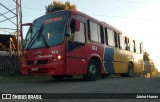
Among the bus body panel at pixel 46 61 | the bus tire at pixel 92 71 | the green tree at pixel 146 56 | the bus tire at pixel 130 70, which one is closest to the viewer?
the bus body panel at pixel 46 61

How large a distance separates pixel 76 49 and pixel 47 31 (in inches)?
55.8

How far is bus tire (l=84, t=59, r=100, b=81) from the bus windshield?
7.51 feet

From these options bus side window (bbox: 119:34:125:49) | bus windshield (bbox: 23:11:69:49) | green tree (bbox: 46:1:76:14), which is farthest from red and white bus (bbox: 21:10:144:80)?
green tree (bbox: 46:1:76:14)

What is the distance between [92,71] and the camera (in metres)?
13.5

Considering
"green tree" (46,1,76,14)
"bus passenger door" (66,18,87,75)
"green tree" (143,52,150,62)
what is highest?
"green tree" (46,1,76,14)

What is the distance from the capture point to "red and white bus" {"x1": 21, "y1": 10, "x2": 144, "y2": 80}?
38.3 feet

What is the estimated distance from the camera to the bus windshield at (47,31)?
11875mm

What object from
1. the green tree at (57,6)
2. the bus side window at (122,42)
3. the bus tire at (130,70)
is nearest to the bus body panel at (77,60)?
the bus side window at (122,42)

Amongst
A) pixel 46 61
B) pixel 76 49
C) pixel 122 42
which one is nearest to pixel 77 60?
pixel 76 49

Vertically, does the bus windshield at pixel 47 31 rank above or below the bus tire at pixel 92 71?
above

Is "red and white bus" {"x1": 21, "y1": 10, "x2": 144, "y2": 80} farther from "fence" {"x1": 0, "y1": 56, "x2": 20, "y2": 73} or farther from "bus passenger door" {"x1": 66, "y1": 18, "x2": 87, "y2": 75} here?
"fence" {"x1": 0, "y1": 56, "x2": 20, "y2": 73}

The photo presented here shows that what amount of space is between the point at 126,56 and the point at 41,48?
824cm

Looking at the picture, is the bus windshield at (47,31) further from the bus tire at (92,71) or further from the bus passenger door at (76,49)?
the bus tire at (92,71)

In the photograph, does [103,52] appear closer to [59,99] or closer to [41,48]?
[41,48]
